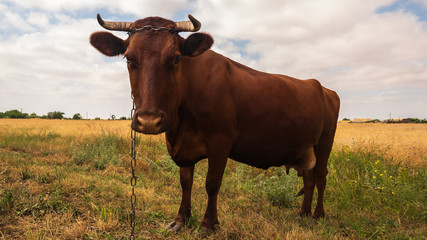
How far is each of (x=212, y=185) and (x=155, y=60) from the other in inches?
63.0

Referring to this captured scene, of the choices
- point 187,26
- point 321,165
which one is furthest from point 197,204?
point 187,26

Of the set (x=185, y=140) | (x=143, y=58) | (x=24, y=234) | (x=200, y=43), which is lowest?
(x=24, y=234)

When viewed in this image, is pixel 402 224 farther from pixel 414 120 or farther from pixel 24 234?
pixel 414 120

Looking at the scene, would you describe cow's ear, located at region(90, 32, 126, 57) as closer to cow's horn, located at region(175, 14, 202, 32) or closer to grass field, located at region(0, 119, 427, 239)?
cow's horn, located at region(175, 14, 202, 32)

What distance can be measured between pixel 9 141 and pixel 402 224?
12.1 meters

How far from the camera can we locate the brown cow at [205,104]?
285cm

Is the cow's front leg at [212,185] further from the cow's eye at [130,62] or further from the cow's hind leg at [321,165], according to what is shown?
the cow's hind leg at [321,165]

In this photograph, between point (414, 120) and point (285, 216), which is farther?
point (414, 120)

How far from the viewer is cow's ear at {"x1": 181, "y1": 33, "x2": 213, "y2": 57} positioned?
3141 mm

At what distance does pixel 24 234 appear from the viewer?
3.21m

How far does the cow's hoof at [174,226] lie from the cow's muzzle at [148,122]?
4.92 ft

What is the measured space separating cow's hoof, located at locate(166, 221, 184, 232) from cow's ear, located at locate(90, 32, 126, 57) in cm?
221

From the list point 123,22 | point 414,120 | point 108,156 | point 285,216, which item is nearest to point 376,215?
point 285,216

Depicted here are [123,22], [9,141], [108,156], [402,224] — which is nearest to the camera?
[123,22]
